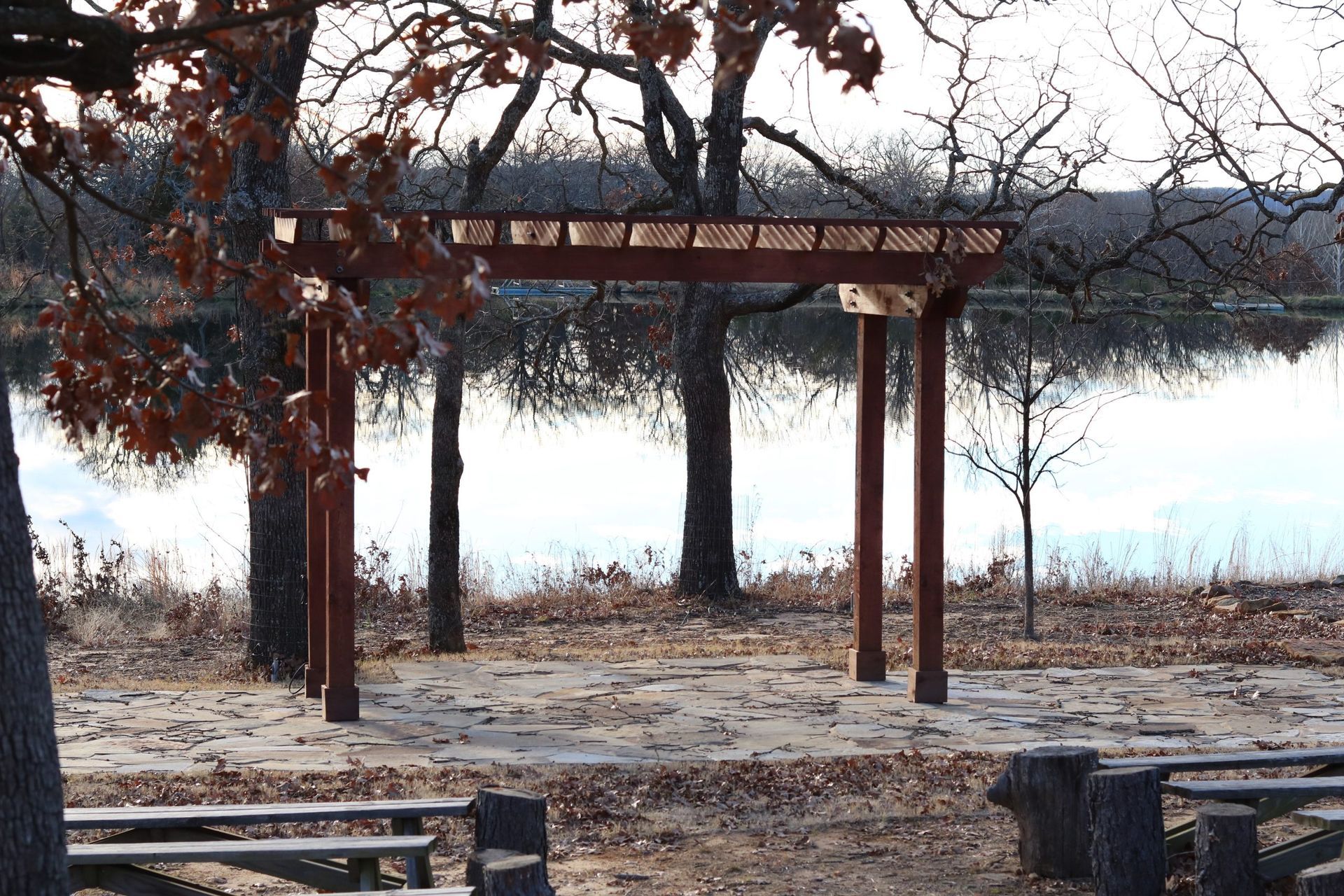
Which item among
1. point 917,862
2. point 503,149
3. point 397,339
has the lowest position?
point 917,862

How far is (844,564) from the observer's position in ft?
49.9

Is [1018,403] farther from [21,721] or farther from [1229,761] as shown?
[21,721]

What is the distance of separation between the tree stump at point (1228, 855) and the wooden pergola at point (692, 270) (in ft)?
11.7

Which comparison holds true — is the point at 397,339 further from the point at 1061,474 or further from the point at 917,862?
the point at 1061,474

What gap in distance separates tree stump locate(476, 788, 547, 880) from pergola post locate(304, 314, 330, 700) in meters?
3.91

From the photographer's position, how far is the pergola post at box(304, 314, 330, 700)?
7906 mm

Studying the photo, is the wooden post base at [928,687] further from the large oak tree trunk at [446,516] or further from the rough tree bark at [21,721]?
the rough tree bark at [21,721]

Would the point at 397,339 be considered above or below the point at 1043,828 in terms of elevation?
above

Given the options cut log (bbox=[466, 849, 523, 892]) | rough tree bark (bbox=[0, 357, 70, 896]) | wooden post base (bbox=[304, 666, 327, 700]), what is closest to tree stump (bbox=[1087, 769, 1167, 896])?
cut log (bbox=[466, 849, 523, 892])

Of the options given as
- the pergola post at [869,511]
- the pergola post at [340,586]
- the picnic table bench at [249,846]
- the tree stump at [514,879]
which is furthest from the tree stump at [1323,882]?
the pergola post at [340,586]

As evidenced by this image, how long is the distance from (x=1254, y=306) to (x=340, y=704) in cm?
2151

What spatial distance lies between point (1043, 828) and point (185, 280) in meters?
3.51

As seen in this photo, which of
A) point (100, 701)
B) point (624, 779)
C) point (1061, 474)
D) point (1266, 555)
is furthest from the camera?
point (1061, 474)

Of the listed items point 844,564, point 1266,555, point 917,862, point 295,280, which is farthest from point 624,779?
point 1266,555
